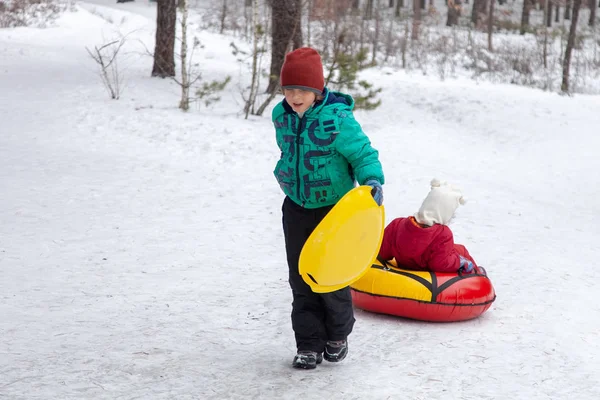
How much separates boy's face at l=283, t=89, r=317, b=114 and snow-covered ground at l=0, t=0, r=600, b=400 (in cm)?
132

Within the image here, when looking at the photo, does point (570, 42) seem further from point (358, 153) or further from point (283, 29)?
point (358, 153)

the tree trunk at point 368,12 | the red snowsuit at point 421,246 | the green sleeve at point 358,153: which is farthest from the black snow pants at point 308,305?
the tree trunk at point 368,12

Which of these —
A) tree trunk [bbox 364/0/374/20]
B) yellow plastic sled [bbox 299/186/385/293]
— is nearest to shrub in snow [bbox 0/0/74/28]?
tree trunk [bbox 364/0/374/20]

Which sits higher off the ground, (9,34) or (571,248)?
(9,34)

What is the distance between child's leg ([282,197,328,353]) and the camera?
3.69 meters

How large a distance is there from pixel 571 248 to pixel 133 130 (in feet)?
18.9

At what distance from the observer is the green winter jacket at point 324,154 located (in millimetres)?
→ 3494

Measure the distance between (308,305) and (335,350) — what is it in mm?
272

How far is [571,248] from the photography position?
7.07 m

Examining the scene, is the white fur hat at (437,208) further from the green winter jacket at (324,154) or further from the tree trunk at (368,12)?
the tree trunk at (368,12)

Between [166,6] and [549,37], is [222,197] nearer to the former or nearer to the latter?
[166,6]

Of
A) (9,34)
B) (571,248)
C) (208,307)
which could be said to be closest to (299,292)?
(208,307)

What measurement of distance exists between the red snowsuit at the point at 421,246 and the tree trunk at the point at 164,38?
9.02 m

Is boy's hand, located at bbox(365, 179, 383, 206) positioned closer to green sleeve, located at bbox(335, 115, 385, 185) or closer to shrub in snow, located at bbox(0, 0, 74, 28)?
green sleeve, located at bbox(335, 115, 385, 185)
